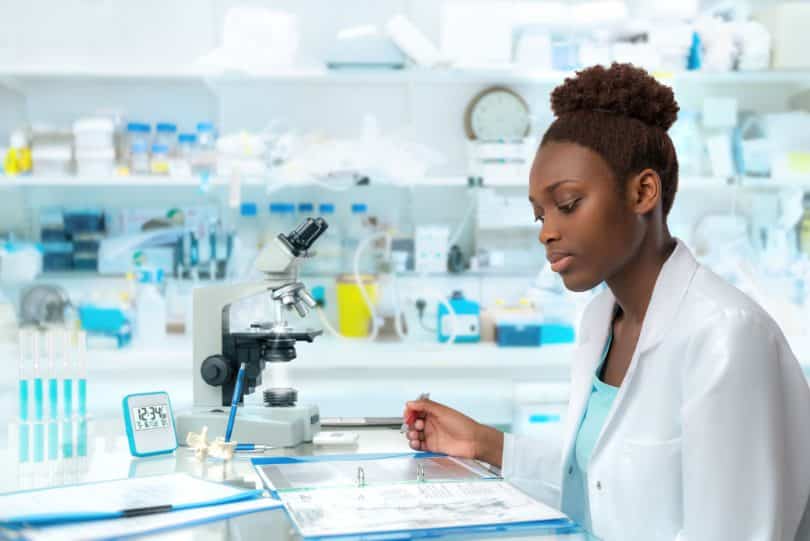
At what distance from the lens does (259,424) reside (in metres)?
1.45

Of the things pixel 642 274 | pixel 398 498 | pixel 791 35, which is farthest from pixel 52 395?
pixel 791 35

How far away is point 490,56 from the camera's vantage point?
319 centimetres

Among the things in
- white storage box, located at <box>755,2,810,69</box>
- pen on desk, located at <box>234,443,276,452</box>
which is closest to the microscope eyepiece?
pen on desk, located at <box>234,443,276,452</box>

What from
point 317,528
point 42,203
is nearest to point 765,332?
point 317,528

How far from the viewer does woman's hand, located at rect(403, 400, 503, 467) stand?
4.54ft

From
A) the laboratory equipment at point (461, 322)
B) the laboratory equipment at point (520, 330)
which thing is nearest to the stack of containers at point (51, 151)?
the laboratory equipment at point (461, 322)

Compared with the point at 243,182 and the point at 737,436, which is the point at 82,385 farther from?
the point at 243,182

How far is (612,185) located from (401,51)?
226 centimetres

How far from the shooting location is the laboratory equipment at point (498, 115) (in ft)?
11.3

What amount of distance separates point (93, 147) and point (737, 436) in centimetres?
279

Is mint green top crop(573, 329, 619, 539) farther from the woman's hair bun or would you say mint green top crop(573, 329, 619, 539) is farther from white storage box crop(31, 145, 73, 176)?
white storage box crop(31, 145, 73, 176)

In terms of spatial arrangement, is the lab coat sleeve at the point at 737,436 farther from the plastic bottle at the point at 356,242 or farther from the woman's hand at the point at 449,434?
the plastic bottle at the point at 356,242

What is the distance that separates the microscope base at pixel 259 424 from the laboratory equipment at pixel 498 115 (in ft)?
7.04

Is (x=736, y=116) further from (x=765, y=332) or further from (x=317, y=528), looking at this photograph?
(x=317, y=528)
